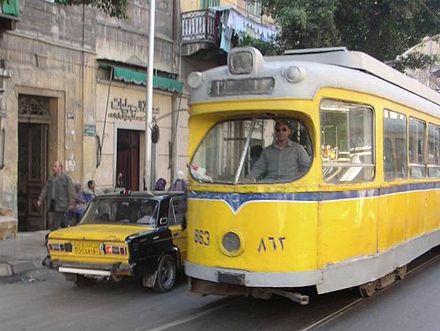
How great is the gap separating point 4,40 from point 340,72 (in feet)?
30.1

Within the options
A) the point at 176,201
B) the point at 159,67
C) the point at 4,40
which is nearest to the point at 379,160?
the point at 176,201

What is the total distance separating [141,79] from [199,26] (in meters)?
3.11

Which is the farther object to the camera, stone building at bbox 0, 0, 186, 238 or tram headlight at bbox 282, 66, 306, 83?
stone building at bbox 0, 0, 186, 238

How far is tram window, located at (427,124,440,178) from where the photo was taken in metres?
9.39

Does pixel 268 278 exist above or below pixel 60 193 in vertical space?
below

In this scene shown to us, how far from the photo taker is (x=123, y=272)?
782 centimetres

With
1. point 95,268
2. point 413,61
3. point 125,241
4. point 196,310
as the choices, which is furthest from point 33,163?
point 413,61

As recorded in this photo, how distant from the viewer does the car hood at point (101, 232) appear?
7934 millimetres

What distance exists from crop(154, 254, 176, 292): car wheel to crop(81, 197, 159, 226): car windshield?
0.55m

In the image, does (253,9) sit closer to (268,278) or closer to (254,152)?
(254,152)

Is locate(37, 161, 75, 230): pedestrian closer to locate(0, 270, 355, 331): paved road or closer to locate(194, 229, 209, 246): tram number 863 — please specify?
locate(0, 270, 355, 331): paved road

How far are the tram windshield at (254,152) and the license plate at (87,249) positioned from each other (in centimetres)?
208

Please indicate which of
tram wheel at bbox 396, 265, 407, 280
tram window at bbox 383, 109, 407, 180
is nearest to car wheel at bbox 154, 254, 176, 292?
tram wheel at bbox 396, 265, 407, 280

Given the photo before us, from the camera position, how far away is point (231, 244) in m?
6.19
